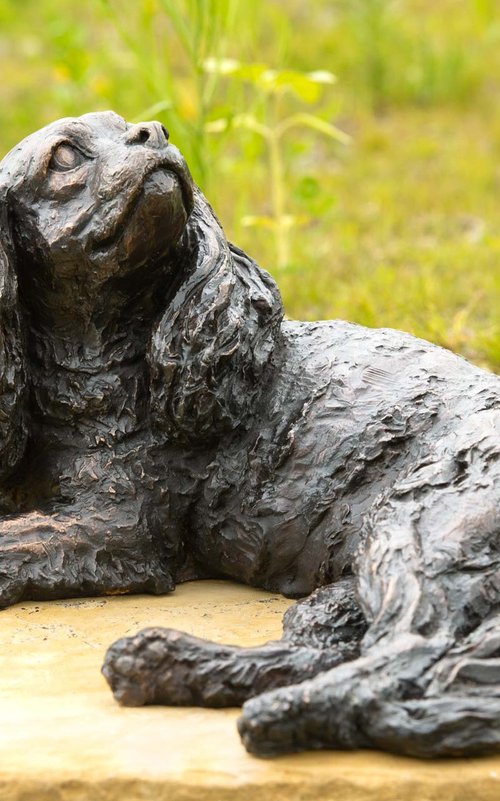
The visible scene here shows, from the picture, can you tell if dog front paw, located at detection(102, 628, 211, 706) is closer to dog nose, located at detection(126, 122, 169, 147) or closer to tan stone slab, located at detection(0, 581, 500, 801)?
tan stone slab, located at detection(0, 581, 500, 801)

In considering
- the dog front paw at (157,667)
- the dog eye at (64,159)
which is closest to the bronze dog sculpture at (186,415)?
the dog eye at (64,159)

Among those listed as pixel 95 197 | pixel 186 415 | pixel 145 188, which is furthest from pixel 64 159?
pixel 186 415

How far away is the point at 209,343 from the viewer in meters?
3.44

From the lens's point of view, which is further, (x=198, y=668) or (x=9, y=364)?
(x=9, y=364)

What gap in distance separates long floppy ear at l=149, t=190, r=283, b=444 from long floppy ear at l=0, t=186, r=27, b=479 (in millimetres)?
404

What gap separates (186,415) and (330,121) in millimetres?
7887

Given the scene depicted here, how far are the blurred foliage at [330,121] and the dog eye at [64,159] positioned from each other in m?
2.13

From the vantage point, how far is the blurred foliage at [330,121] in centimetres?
663

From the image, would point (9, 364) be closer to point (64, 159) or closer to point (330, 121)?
point (64, 159)

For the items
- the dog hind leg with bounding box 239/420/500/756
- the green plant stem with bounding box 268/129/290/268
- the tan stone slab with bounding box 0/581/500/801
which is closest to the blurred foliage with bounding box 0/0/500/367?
the green plant stem with bounding box 268/129/290/268

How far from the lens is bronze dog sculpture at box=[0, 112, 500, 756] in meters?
3.26

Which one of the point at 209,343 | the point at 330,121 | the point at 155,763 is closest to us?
the point at 155,763

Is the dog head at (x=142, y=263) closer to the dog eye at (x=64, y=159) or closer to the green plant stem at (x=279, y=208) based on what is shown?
the dog eye at (x=64, y=159)

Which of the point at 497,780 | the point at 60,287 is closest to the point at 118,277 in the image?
the point at 60,287
